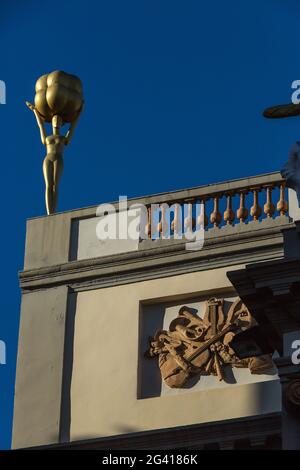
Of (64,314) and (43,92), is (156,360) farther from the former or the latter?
(43,92)

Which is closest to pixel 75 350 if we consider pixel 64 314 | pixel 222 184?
pixel 64 314

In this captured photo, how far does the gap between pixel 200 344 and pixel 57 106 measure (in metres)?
6.94

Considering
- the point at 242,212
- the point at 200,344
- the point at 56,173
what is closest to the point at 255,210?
the point at 242,212

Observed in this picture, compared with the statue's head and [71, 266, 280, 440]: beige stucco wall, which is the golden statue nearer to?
the statue's head

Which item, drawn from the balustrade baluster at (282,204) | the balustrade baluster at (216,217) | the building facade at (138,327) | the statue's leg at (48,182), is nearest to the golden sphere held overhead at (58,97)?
the statue's leg at (48,182)

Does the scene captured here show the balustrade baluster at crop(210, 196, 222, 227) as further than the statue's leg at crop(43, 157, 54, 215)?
No

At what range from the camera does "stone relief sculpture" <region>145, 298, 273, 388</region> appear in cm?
4072

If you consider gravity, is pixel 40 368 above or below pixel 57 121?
below

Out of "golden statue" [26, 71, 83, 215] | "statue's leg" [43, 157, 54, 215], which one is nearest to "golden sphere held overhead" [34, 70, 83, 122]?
"golden statue" [26, 71, 83, 215]

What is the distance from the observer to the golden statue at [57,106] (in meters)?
45.9

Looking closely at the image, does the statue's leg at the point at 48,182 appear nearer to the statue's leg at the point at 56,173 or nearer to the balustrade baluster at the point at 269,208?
the statue's leg at the point at 56,173

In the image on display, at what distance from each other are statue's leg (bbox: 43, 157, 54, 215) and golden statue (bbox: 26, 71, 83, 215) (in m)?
0.19

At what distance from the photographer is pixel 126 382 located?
41344mm

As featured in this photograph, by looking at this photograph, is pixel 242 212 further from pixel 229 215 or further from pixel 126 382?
pixel 126 382
